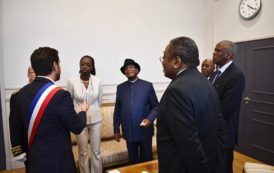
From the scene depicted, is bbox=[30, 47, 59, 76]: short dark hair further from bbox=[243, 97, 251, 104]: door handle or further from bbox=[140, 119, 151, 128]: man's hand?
bbox=[243, 97, 251, 104]: door handle

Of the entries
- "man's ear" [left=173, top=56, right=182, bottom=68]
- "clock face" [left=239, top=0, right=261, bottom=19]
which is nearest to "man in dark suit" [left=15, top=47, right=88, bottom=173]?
"man's ear" [left=173, top=56, right=182, bottom=68]

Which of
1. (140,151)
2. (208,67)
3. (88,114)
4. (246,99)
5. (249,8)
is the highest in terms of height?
(249,8)

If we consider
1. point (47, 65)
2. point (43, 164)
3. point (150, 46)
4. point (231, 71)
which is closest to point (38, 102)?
point (47, 65)

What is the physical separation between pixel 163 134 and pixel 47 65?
87 cm

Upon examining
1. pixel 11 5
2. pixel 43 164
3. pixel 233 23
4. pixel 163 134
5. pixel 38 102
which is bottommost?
pixel 43 164

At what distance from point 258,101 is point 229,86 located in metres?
1.92

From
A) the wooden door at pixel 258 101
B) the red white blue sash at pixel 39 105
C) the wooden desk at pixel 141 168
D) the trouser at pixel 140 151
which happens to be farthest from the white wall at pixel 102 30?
the red white blue sash at pixel 39 105

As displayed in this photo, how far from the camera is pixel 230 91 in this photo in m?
1.98

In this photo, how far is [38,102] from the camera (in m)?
1.47

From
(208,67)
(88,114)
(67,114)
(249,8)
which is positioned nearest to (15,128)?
(67,114)

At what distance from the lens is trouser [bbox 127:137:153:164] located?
250cm

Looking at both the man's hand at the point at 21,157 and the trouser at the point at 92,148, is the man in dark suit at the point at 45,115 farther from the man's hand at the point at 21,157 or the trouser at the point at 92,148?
the trouser at the point at 92,148

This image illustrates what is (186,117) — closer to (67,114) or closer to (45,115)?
(67,114)

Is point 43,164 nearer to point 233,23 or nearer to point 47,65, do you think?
point 47,65
